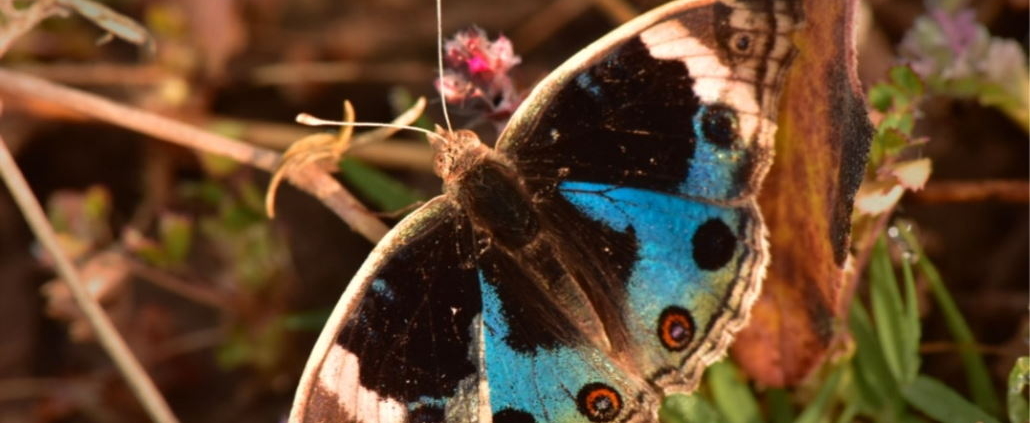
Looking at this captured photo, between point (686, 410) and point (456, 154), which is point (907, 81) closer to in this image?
point (686, 410)

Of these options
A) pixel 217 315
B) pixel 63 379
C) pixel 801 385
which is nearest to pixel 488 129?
pixel 217 315

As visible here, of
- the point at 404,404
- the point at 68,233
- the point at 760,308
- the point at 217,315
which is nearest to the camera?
the point at 404,404

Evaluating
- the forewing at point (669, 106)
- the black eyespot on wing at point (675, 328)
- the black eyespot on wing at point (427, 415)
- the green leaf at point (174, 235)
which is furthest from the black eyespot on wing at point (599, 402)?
the green leaf at point (174, 235)

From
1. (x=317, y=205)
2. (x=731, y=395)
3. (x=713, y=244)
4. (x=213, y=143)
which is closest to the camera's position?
(x=713, y=244)

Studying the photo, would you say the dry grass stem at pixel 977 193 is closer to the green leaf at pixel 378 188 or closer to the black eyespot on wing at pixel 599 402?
the black eyespot on wing at pixel 599 402

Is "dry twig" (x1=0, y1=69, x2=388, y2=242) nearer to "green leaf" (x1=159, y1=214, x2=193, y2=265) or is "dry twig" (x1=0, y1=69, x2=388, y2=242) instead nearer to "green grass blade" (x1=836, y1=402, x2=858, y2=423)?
"green leaf" (x1=159, y1=214, x2=193, y2=265)

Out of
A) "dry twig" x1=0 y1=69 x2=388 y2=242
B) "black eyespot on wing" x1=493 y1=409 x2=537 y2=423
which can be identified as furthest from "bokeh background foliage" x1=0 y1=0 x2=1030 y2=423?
"black eyespot on wing" x1=493 y1=409 x2=537 y2=423

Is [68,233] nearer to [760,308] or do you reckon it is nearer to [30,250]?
[30,250]

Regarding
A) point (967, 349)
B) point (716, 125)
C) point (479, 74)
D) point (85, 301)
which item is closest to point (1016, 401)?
point (967, 349)
